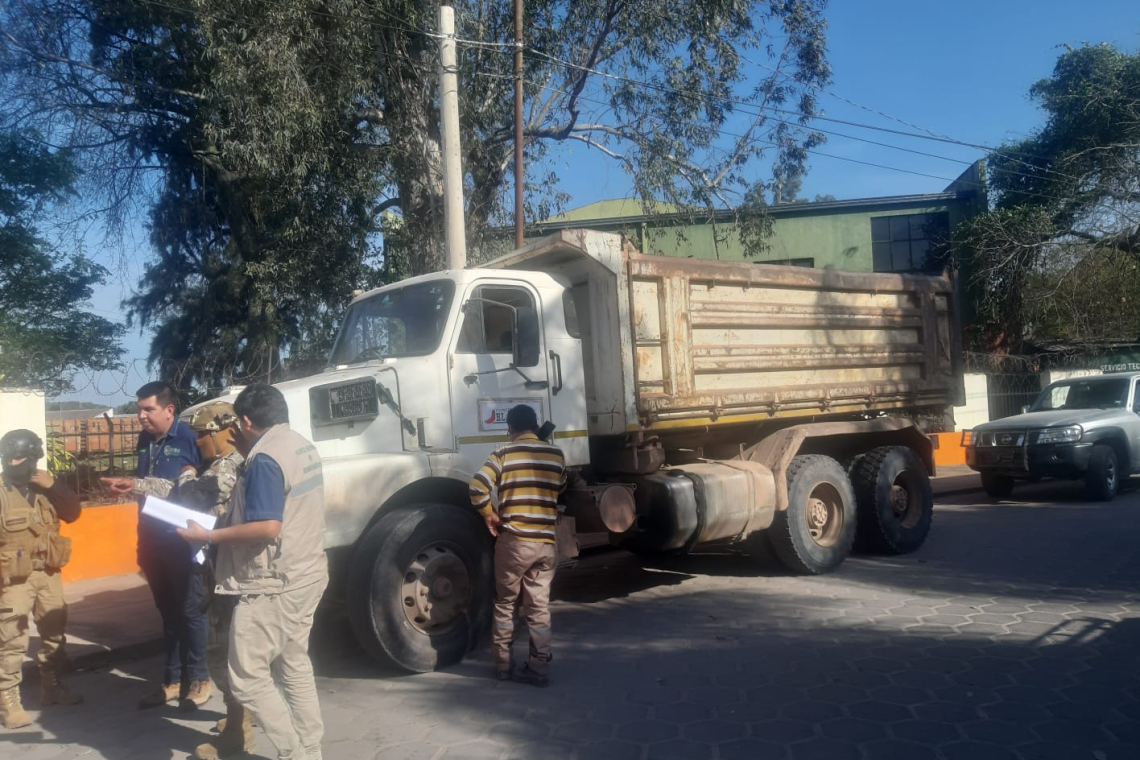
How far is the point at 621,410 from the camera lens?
6.77 meters

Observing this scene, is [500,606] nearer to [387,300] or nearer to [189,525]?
[189,525]

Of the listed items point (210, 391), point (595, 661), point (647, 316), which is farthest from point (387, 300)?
point (210, 391)

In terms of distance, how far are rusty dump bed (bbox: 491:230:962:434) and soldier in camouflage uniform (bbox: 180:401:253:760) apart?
9.57ft

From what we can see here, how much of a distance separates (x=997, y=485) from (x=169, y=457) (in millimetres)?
11640

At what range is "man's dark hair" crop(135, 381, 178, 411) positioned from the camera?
5012 mm

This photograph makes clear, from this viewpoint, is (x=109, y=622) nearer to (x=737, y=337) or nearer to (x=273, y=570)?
(x=273, y=570)

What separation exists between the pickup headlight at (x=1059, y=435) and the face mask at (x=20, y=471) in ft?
38.2

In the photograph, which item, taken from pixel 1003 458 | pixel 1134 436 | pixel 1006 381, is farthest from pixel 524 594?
pixel 1006 381

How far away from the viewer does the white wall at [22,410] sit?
8.25 metres

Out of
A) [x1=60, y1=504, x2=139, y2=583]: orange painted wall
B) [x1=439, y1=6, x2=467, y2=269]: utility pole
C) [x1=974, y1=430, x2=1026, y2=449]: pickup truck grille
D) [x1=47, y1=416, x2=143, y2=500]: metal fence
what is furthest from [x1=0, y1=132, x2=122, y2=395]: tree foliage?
[x1=974, y1=430, x2=1026, y2=449]: pickup truck grille

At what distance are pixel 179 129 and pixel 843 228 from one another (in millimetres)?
18493

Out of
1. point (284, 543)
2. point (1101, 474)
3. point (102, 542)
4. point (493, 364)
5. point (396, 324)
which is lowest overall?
point (1101, 474)

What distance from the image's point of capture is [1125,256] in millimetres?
20828

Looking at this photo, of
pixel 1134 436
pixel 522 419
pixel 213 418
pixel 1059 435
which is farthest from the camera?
pixel 1134 436
